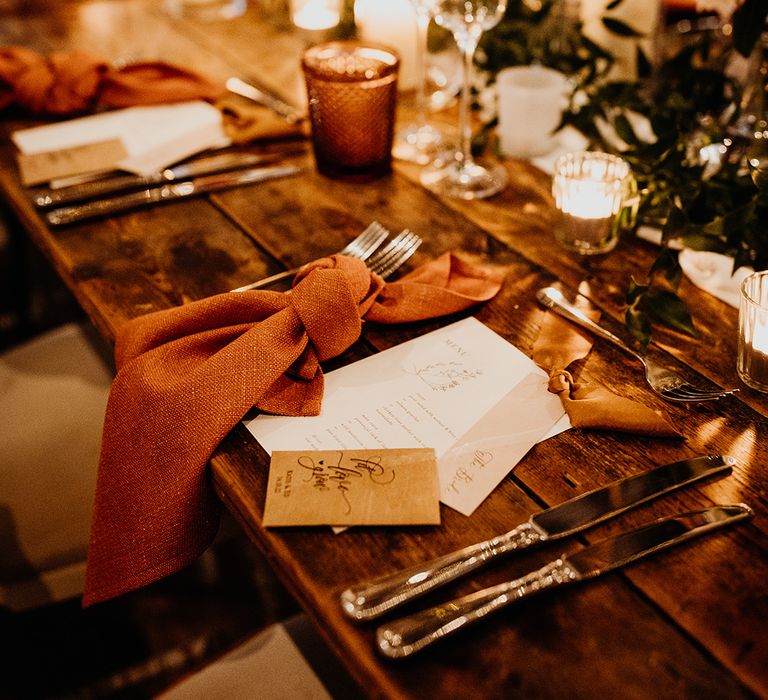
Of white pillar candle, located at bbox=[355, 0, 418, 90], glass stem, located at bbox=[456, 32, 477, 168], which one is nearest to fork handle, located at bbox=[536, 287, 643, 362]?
glass stem, located at bbox=[456, 32, 477, 168]

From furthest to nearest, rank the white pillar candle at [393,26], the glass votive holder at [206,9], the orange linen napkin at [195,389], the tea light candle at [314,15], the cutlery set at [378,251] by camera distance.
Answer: the glass votive holder at [206,9]
the tea light candle at [314,15]
the white pillar candle at [393,26]
the cutlery set at [378,251]
the orange linen napkin at [195,389]

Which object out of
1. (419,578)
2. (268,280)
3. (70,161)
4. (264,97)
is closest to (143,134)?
(70,161)

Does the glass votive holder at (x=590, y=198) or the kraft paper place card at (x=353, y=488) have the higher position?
the glass votive holder at (x=590, y=198)

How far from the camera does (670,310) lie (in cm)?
86

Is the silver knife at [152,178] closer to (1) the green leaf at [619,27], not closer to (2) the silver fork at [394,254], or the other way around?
(2) the silver fork at [394,254]

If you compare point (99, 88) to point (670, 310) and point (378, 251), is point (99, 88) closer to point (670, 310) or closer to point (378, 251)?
point (378, 251)

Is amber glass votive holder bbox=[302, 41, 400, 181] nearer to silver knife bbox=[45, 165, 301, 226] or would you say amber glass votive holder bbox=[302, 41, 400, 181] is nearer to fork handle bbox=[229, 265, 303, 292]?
silver knife bbox=[45, 165, 301, 226]

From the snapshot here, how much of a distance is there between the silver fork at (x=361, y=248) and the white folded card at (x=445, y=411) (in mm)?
181

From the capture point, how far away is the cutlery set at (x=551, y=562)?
549mm

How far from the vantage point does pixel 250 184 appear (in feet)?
3.82

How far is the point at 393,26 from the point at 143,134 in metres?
0.53

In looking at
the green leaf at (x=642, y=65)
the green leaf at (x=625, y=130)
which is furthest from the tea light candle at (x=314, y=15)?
the green leaf at (x=625, y=130)

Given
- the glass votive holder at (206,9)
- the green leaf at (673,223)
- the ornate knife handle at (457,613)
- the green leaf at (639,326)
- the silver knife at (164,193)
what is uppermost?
the green leaf at (673,223)

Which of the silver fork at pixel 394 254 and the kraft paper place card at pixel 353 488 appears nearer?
the kraft paper place card at pixel 353 488
